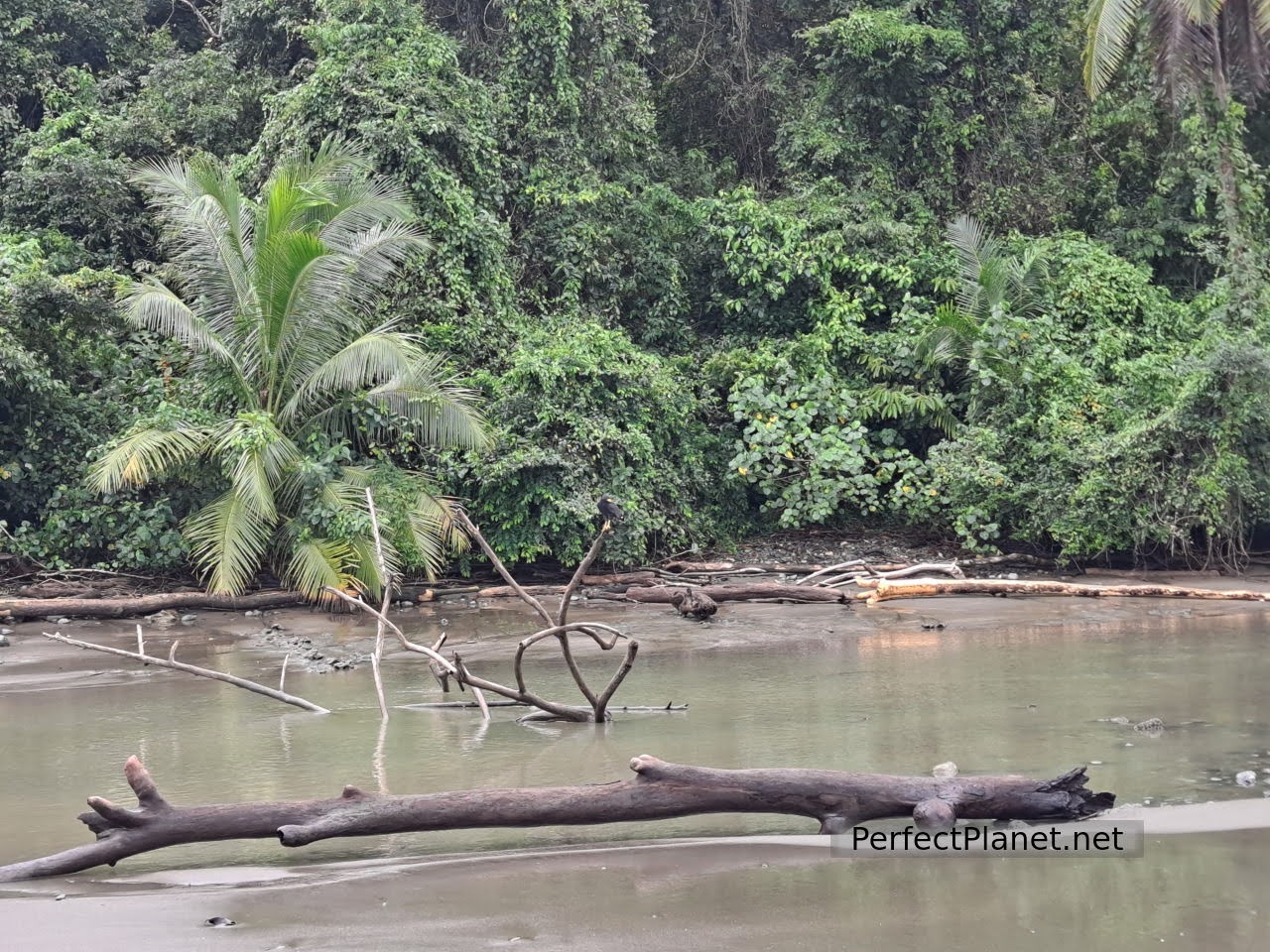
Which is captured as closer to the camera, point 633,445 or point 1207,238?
point 633,445

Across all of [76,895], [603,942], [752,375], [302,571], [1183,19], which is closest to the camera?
[603,942]

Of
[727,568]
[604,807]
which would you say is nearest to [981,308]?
[727,568]

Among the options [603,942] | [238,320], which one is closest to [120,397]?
[238,320]

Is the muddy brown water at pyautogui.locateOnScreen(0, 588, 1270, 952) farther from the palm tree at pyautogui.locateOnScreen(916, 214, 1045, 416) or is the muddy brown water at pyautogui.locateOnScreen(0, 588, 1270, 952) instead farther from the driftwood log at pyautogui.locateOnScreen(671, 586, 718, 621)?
the palm tree at pyautogui.locateOnScreen(916, 214, 1045, 416)

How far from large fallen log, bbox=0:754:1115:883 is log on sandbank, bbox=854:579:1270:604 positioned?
7191 mm

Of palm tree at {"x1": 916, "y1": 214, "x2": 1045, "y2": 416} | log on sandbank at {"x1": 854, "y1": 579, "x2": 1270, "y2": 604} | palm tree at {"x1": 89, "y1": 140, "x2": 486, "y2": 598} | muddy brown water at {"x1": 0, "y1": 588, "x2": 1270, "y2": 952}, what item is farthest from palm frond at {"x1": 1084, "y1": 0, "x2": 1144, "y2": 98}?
palm tree at {"x1": 89, "y1": 140, "x2": 486, "y2": 598}

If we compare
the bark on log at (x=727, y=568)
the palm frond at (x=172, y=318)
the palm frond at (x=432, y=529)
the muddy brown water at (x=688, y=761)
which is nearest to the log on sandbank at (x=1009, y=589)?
the muddy brown water at (x=688, y=761)

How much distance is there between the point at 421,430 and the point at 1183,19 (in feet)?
31.1

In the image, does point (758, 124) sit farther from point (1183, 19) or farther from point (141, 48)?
point (141, 48)

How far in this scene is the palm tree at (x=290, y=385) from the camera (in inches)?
500

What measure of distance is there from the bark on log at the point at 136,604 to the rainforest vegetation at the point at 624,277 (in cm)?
30

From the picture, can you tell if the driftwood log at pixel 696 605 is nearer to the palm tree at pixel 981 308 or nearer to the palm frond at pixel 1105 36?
the palm tree at pixel 981 308

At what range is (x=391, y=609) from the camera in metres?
13.2

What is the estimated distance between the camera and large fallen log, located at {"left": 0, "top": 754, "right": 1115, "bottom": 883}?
5.40m
